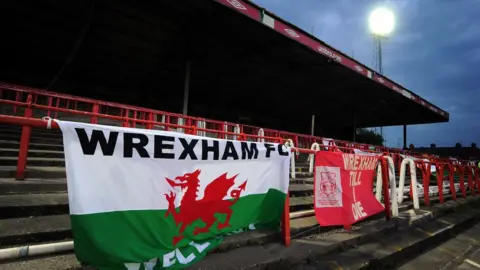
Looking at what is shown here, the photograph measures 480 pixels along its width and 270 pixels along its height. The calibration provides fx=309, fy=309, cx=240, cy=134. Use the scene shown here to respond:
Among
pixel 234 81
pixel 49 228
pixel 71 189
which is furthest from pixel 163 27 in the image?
pixel 71 189

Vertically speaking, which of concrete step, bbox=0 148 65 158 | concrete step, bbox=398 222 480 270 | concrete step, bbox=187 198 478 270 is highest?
concrete step, bbox=0 148 65 158

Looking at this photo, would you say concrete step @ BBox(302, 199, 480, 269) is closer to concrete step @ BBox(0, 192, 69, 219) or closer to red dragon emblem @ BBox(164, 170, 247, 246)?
red dragon emblem @ BBox(164, 170, 247, 246)

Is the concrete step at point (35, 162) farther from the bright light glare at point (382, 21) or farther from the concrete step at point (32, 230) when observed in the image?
the bright light glare at point (382, 21)

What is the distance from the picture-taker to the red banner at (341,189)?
4422 millimetres

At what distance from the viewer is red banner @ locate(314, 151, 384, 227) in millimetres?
4422

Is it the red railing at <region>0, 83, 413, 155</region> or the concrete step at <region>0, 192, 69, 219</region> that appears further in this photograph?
the red railing at <region>0, 83, 413, 155</region>

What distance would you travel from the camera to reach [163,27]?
1230 cm

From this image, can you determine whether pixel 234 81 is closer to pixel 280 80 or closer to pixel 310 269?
pixel 280 80

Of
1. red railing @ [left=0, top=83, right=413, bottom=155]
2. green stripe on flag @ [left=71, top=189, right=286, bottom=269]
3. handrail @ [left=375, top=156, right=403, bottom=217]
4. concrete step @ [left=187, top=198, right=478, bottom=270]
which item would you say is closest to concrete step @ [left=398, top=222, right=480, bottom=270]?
concrete step @ [left=187, top=198, right=478, bottom=270]

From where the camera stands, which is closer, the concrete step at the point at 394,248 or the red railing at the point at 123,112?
the concrete step at the point at 394,248

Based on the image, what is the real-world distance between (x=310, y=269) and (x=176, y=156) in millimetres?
2177

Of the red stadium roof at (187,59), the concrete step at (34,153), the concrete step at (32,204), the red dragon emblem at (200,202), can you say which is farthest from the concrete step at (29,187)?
the red stadium roof at (187,59)

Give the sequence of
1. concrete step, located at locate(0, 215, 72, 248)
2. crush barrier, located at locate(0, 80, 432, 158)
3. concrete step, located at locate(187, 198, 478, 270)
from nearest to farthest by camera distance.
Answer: concrete step, located at locate(0, 215, 72, 248) → concrete step, located at locate(187, 198, 478, 270) → crush barrier, located at locate(0, 80, 432, 158)

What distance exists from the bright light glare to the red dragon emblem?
1321 inches
